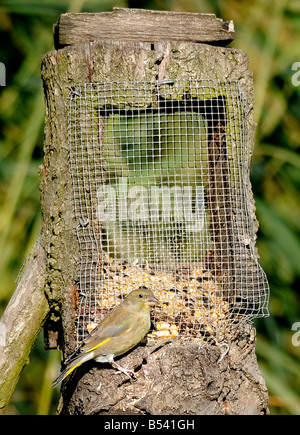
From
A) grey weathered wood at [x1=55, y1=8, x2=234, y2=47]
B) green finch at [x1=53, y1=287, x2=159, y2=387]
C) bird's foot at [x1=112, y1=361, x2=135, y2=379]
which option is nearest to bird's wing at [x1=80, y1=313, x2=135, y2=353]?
green finch at [x1=53, y1=287, x2=159, y2=387]

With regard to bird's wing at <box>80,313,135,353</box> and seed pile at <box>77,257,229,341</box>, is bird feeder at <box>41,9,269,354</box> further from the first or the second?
bird's wing at <box>80,313,135,353</box>

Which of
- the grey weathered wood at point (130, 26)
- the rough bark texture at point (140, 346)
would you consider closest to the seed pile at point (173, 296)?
the rough bark texture at point (140, 346)

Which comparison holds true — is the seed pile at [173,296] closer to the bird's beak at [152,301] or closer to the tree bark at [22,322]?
the bird's beak at [152,301]

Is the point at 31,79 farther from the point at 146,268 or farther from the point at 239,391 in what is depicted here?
the point at 239,391

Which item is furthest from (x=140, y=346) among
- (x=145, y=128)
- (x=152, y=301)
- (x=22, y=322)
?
(x=145, y=128)

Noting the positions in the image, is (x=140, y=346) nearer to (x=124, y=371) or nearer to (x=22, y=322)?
(x=124, y=371)
